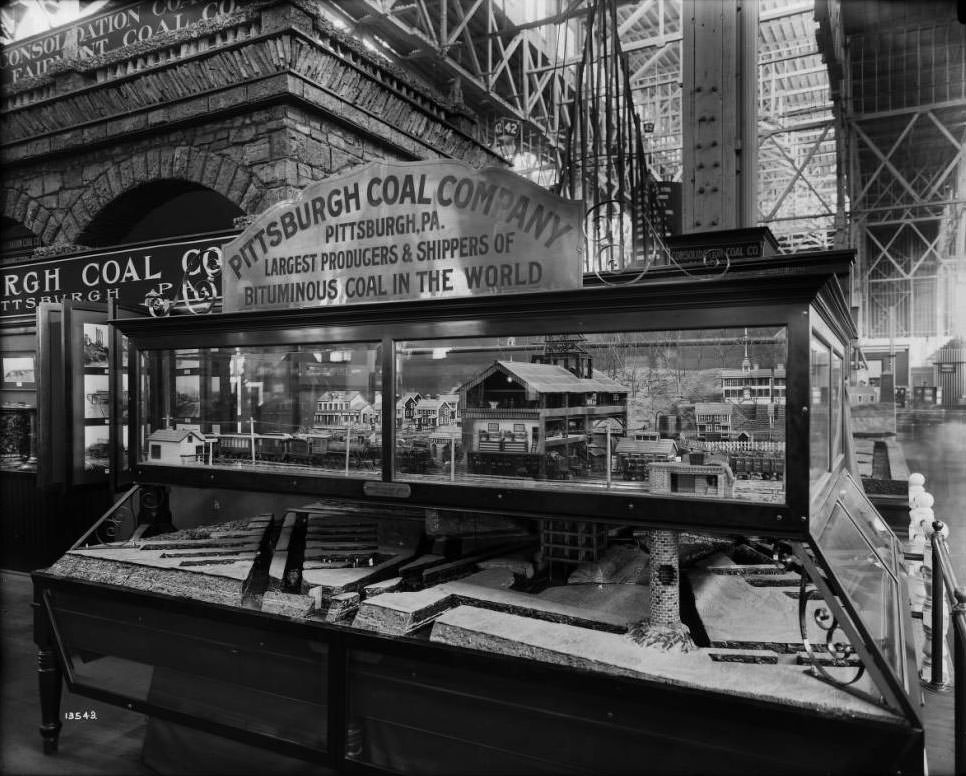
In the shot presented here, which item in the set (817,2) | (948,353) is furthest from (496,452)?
(948,353)

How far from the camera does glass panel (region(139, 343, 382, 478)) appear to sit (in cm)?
304

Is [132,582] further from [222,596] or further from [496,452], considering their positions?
[496,452]

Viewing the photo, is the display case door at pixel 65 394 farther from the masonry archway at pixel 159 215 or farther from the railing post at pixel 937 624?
the railing post at pixel 937 624

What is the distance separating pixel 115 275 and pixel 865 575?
20.7 feet

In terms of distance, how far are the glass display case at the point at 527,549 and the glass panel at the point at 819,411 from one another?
0.03 m

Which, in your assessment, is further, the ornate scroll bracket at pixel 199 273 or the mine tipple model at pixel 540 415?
the ornate scroll bracket at pixel 199 273

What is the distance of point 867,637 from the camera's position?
190 cm

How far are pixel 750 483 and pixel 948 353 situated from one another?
1171 cm

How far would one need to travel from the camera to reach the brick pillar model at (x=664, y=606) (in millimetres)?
2209

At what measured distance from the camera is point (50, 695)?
10.5 feet

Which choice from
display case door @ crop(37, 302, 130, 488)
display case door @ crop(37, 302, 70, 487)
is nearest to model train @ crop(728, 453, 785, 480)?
display case door @ crop(37, 302, 130, 488)

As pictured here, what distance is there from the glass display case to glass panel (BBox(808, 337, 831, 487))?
0.09 feet

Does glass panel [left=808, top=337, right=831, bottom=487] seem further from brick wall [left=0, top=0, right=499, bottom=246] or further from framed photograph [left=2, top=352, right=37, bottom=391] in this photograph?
framed photograph [left=2, top=352, right=37, bottom=391]

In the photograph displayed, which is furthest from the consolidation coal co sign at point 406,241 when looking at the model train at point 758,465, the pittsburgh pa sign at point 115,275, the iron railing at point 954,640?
the pittsburgh pa sign at point 115,275
